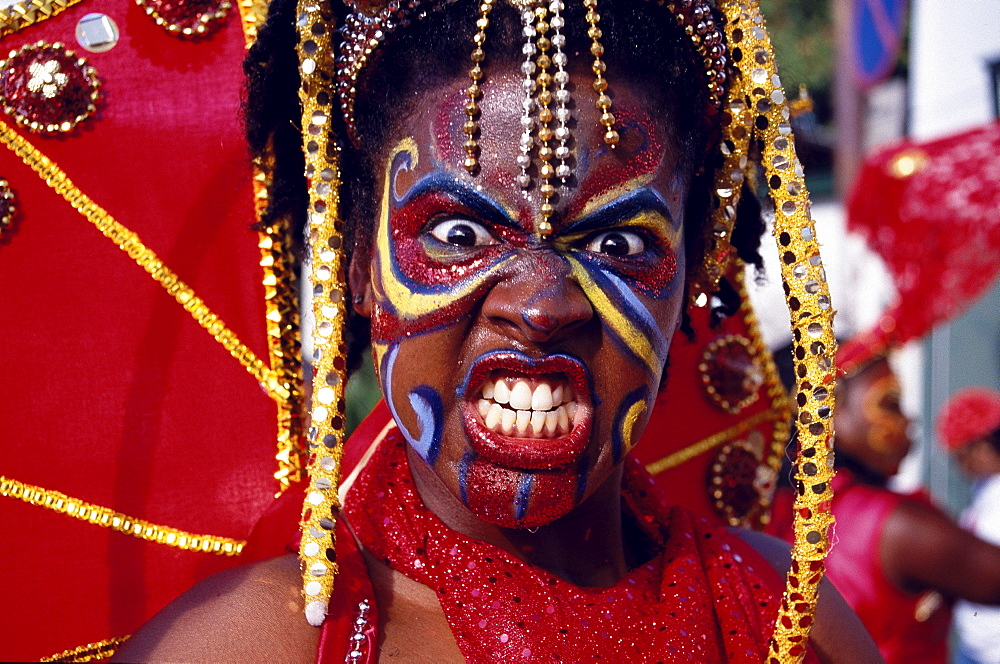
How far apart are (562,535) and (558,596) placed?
0.45 ft

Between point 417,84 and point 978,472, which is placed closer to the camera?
point 417,84

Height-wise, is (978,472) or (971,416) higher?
(971,416)

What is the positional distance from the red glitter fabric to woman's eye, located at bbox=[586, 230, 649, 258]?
566mm

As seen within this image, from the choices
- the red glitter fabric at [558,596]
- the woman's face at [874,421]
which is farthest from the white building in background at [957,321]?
the red glitter fabric at [558,596]

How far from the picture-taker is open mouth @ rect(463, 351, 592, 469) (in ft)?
5.16

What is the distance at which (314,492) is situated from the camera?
171 centimetres

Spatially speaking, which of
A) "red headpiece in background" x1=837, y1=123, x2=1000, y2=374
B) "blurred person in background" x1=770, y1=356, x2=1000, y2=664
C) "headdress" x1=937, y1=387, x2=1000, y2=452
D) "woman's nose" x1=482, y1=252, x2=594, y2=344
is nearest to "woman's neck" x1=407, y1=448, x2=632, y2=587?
"woman's nose" x1=482, y1=252, x2=594, y2=344

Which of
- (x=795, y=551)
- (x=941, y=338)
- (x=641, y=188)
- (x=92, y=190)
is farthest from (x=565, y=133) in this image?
(x=941, y=338)

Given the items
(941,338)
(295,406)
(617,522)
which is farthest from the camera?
(941,338)

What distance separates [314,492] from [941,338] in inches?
242

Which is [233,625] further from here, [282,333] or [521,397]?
[282,333]

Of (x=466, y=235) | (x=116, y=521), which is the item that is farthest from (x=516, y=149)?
(x=116, y=521)

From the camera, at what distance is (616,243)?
1701 mm

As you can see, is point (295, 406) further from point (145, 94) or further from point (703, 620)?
point (703, 620)
